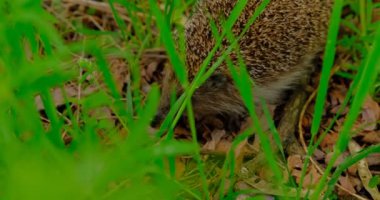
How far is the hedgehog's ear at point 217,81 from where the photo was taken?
11.4 feet

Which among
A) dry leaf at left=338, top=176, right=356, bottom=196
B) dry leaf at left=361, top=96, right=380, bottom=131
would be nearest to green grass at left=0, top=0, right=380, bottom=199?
dry leaf at left=361, top=96, right=380, bottom=131

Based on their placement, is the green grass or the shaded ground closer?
the green grass

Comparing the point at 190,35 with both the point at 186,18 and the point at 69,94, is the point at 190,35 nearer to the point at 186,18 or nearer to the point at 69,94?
the point at 186,18

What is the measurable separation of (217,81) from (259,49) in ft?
1.01

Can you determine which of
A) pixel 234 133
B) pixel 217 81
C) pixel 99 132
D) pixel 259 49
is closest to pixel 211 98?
pixel 217 81

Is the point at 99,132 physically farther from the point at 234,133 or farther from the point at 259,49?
the point at 259,49

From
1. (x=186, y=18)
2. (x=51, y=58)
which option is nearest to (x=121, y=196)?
(x=51, y=58)

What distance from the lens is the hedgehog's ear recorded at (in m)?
3.46

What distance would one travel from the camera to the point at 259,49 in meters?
3.47

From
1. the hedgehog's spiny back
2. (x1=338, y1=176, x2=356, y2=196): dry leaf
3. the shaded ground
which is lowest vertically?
(x1=338, y1=176, x2=356, y2=196): dry leaf

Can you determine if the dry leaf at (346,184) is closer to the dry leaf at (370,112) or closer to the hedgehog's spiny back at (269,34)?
the dry leaf at (370,112)

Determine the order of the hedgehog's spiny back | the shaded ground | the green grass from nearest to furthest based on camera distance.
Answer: the green grass, the shaded ground, the hedgehog's spiny back

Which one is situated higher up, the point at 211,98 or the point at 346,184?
the point at 211,98

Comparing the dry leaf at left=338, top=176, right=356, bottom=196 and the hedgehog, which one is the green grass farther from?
the dry leaf at left=338, top=176, right=356, bottom=196
